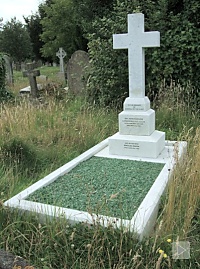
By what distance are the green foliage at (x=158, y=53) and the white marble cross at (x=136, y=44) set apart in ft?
7.08

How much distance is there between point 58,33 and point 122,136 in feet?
58.5

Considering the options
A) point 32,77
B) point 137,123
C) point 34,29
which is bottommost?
point 137,123

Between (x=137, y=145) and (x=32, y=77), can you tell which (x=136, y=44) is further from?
(x=32, y=77)

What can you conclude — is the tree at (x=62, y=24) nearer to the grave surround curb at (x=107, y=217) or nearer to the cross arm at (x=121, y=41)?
the cross arm at (x=121, y=41)

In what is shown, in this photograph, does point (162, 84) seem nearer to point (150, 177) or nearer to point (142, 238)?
point (150, 177)

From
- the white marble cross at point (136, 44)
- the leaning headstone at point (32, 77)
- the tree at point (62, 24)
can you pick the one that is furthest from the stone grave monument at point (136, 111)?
the tree at point (62, 24)

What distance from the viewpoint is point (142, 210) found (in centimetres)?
279

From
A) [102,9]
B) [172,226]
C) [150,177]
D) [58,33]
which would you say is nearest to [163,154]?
[150,177]

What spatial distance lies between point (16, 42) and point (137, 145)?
94.8 feet

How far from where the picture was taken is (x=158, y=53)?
674 centimetres

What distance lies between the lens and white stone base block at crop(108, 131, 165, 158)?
4.27 metres

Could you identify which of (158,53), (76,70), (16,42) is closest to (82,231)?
(158,53)

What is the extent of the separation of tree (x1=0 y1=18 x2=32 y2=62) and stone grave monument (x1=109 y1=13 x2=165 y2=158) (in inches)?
1110

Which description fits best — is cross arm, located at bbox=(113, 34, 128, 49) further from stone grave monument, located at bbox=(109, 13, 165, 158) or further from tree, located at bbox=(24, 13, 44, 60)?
tree, located at bbox=(24, 13, 44, 60)
